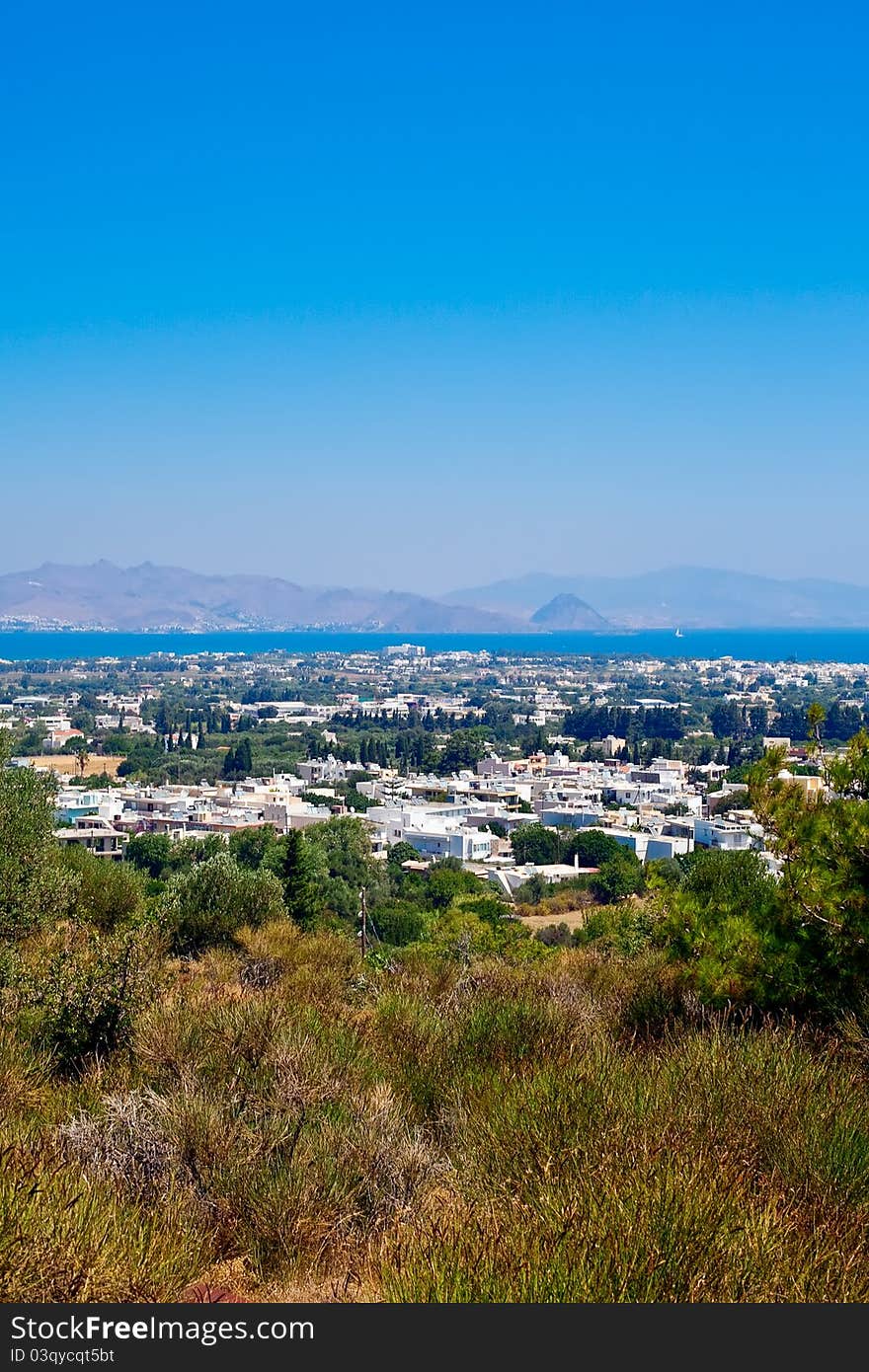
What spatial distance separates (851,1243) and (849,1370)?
2.66 ft

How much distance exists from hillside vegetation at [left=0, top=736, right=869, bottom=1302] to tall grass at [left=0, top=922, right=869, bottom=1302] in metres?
0.01

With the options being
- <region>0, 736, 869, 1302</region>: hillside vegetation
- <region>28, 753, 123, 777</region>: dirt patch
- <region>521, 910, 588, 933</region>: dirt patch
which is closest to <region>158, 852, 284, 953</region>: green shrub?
<region>0, 736, 869, 1302</region>: hillside vegetation

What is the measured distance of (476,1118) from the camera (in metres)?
3.94

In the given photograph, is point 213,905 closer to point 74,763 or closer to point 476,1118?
point 476,1118

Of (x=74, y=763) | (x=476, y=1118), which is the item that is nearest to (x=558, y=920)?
(x=476, y=1118)

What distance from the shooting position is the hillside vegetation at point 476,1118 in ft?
9.00

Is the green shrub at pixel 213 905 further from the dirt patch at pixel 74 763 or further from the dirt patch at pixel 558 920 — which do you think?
the dirt patch at pixel 74 763

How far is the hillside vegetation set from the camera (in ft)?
9.00

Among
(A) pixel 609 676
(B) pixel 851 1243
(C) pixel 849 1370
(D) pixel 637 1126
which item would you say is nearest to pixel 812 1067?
(D) pixel 637 1126

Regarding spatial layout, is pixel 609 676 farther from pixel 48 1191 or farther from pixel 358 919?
pixel 48 1191

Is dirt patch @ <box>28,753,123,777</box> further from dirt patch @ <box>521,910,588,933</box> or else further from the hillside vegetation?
the hillside vegetation

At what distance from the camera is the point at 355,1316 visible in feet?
7.97

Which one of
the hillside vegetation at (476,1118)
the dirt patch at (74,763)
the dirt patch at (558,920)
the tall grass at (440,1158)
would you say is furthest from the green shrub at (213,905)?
the dirt patch at (74,763)

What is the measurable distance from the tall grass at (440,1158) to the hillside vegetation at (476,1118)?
0.04 ft
